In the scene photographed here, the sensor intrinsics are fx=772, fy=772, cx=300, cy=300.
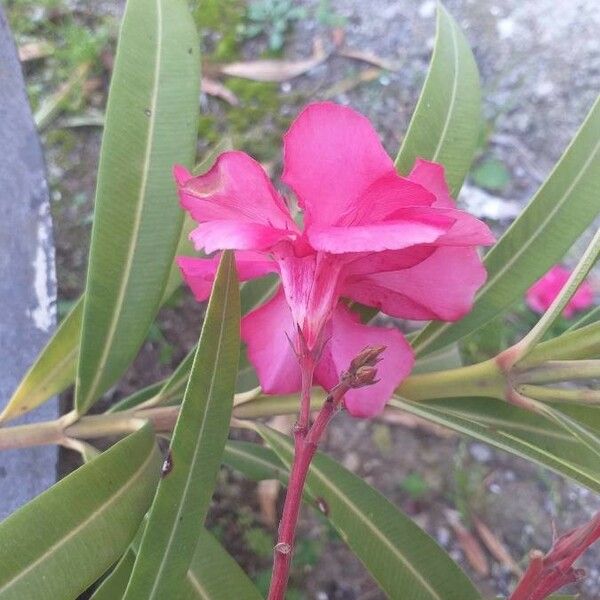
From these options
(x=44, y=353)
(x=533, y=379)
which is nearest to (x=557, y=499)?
(x=533, y=379)

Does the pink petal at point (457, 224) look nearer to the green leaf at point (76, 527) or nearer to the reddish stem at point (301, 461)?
the reddish stem at point (301, 461)

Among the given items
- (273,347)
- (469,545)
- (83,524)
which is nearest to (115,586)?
(83,524)

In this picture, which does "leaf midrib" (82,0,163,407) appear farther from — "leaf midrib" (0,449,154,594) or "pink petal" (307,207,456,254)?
"pink petal" (307,207,456,254)

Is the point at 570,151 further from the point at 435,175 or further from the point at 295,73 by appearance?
the point at 295,73

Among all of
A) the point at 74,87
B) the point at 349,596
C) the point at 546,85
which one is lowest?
the point at 349,596

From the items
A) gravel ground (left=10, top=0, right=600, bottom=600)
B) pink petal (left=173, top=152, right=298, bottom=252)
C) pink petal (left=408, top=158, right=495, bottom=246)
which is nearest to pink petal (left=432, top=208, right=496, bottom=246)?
pink petal (left=408, top=158, right=495, bottom=246)

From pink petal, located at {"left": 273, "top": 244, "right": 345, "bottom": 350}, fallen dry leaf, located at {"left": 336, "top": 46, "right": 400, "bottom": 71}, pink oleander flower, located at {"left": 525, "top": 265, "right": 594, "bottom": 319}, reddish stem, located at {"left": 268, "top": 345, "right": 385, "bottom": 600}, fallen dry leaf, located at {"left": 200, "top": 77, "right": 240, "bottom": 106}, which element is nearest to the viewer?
reddish stem, located at {"left": 268, "top": 345, "right": 385, "bottom": 600}
